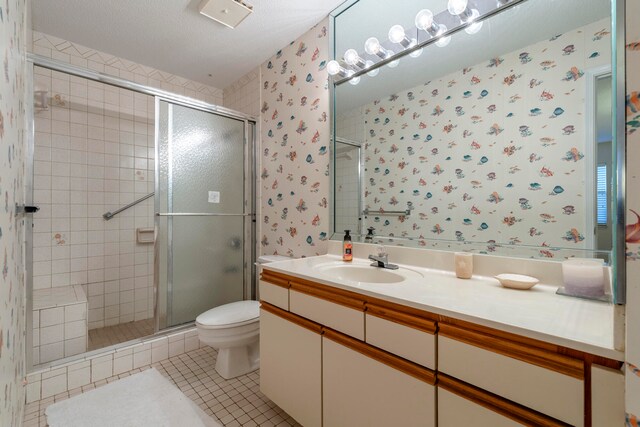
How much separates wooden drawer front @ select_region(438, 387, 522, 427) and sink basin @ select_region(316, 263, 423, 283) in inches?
22.8

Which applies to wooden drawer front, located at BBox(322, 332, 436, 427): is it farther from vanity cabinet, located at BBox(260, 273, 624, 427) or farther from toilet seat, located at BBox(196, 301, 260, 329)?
toilet seat, located at BBox(196, 301, 260, 329)

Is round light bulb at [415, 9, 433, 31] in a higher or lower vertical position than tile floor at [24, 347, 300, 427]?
higher

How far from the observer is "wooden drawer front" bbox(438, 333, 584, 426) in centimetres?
65

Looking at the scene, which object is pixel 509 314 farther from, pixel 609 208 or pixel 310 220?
pixel 310 220

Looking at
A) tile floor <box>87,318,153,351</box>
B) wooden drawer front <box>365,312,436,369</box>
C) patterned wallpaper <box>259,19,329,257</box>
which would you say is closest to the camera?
wooden drawer front <box>365,312,436,369</box>

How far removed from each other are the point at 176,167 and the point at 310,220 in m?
1.10

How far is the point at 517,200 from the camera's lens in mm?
1185

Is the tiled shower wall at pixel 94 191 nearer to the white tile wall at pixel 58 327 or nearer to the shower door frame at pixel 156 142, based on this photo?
the white tile wall at pixel 58 327

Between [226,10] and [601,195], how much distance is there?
2.26 m

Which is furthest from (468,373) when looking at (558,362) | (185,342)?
(185,342)

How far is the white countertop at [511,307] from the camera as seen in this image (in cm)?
66

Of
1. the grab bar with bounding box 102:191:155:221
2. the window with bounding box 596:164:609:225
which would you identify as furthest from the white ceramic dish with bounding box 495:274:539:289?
the grab bar with bounding box 102:191:155:221

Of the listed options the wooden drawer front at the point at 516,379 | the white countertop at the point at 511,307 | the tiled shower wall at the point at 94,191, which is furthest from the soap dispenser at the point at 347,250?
the tiled shower wall at the point at 94,191

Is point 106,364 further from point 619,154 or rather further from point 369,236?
point 619,154
